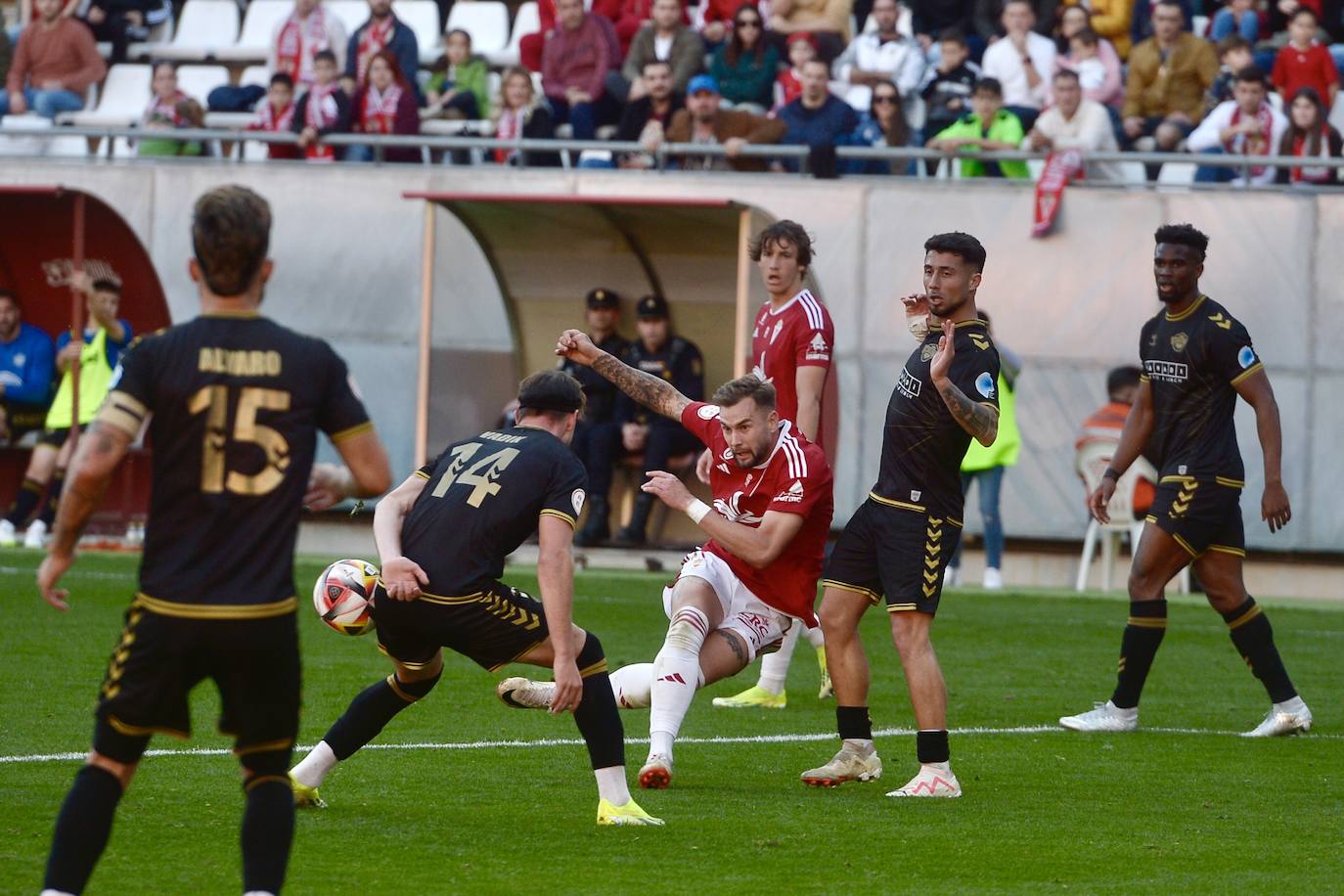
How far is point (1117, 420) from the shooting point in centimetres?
1697

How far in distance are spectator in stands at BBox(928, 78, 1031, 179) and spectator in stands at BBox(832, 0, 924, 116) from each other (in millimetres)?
1086

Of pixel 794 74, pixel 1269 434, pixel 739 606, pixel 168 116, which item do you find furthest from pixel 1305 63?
pixel 739 606

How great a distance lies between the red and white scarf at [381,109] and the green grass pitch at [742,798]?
867cm

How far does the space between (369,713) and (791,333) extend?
364 centimetres

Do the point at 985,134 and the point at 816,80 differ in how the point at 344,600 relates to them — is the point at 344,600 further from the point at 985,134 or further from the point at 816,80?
the point at 985,134

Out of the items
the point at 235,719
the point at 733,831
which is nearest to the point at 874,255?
the point at 733,831

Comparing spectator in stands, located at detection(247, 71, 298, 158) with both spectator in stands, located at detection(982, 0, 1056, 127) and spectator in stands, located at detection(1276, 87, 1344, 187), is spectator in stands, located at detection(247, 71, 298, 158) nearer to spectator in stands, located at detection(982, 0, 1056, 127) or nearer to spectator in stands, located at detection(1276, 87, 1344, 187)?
spectator in stands, located at detection(982, 0, 1056, 127)

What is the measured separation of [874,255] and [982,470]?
8.79 ft

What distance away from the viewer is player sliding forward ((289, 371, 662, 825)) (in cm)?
645

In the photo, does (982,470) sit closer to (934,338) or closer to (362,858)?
(934,338)

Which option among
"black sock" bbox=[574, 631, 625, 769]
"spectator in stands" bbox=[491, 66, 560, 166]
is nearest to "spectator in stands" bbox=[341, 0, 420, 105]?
"spectator in stands" bbox=[491, 66, 560, 166]

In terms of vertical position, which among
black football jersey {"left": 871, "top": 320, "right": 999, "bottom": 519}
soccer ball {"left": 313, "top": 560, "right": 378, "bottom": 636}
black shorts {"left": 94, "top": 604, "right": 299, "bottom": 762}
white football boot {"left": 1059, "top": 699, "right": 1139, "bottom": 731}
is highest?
black football jersey {"left": 871, "top": 320, "right": 999, "bottom": 519}

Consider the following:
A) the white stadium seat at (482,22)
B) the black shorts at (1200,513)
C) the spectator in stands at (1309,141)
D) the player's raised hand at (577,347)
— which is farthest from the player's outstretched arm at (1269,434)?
the white stadium seat at (482,22)

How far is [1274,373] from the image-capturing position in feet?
57.6
